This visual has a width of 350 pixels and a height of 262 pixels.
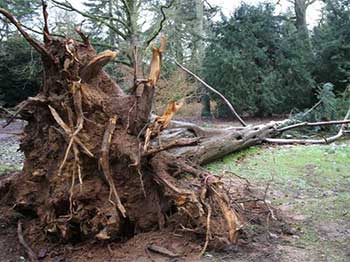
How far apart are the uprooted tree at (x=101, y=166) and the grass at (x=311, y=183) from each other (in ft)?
2.29

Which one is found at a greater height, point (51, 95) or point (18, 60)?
point (18, 60)

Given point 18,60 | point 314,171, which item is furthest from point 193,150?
point 18,60

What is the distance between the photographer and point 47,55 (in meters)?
3.52

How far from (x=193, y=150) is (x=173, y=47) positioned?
9778mm

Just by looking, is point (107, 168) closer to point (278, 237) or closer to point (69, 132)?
point (69, 132)

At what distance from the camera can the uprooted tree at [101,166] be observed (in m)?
3.28

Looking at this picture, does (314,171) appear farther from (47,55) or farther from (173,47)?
(173,47)

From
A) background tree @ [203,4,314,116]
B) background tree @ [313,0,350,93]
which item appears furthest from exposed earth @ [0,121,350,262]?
background tree @ [313,0,350,93]

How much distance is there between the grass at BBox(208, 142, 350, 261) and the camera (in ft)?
11.2

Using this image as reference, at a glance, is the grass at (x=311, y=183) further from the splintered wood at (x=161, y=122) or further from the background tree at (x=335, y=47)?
the background tree at (x=335, y=47)

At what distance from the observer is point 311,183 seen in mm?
5086

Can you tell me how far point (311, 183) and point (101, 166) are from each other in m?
2.93

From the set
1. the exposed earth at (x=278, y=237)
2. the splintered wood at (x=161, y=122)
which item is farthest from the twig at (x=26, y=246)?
the splintered wood at (x=161, y=122)

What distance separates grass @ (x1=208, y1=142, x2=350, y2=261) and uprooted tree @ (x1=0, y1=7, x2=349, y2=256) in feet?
2.29
